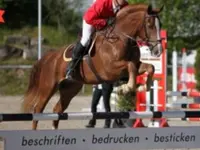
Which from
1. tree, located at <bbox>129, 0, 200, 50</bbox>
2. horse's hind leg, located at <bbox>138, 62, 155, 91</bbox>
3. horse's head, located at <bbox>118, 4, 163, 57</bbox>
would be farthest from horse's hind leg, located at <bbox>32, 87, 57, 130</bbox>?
tree, located at <bbox>129, 0, 200, 50</bbox>

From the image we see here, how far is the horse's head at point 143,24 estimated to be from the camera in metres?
8.21

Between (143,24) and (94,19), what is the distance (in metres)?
0.69

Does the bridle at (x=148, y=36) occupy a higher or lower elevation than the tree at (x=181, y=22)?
higher

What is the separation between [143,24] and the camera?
27.5 feet

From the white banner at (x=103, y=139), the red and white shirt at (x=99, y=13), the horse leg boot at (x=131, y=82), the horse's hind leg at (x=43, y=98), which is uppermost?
the red and white shirt at (x=99, y=13)

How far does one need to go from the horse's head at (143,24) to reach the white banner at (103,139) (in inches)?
63.9

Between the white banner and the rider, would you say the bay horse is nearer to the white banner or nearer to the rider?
the rider

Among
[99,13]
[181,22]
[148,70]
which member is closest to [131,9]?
[99,13]

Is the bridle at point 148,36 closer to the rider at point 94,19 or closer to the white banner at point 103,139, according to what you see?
the rider at point 94,19

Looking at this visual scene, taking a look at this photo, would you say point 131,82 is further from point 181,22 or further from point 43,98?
point 181,22

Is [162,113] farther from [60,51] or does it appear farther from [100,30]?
[60,51]

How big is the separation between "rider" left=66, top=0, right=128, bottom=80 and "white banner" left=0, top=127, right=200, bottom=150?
2.28 m

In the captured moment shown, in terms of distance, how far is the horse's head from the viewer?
8211 millimetres

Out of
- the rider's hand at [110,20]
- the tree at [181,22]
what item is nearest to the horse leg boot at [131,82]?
the rider's hand at [110,20]
